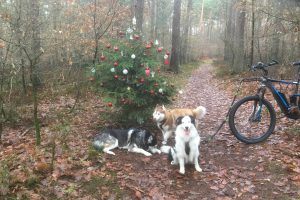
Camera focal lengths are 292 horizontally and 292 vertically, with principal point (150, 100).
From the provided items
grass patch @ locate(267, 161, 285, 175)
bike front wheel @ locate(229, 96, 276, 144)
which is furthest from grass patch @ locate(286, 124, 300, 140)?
grass patch @ locate(267, 161, 285, 175)

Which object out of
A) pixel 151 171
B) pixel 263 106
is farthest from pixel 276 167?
pixel 151 171

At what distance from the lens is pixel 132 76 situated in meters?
6.88

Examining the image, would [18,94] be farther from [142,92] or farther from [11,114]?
[142,92]

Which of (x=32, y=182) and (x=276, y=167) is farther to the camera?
(x=276, y=167)

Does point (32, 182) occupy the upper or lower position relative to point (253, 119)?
lower

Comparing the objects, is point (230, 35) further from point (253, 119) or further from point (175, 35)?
point (253, 119)

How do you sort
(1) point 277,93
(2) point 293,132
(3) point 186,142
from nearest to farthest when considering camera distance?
1. (3) point 186,142
2. (1) point 277,93
3. (2) point 293,132

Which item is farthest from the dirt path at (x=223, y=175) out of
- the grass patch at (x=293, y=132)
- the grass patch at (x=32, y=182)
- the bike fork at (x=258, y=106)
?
the grass patch at (x=32, y=182)

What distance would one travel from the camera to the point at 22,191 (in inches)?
157

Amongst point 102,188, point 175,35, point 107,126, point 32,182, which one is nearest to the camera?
point 32,182

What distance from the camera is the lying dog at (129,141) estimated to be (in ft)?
19.8

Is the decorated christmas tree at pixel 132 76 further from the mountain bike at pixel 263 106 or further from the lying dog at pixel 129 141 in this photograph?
the mountain bike at pixel 263 106

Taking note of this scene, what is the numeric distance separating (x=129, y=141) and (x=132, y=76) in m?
1.57

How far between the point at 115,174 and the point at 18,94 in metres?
6.45
